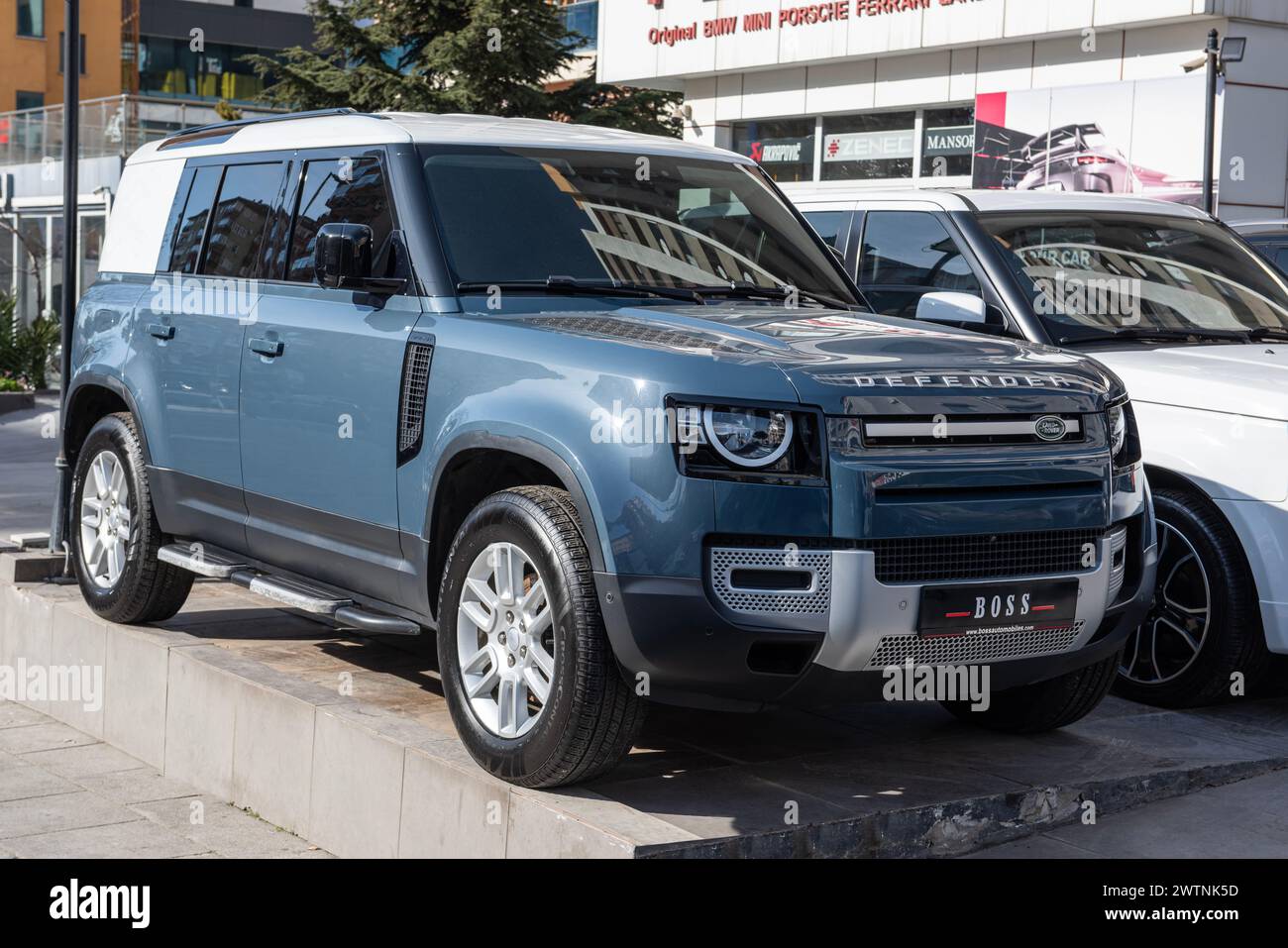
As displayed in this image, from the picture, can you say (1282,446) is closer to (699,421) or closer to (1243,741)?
(1243,741)

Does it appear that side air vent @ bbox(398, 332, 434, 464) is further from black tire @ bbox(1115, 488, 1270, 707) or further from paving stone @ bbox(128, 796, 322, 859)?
black tire @ bbox(1115, 488, 1270, 707)

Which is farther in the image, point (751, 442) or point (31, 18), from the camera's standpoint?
point (31, 18)

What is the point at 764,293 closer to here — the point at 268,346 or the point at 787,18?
the point at 268,346

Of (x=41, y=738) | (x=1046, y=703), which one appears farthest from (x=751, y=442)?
(x=41, y=738)

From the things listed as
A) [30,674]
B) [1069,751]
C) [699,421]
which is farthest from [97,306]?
[1069,751]

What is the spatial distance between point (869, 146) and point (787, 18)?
2.60 metres

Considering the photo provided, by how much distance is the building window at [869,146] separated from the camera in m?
26.0

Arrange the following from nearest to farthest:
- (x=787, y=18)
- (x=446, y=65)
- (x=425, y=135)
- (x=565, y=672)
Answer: (x=565, y=672), (x=425, y=135), (x=446, y=65), (x=787, y=18)

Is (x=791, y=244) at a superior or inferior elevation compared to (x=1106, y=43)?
inferior

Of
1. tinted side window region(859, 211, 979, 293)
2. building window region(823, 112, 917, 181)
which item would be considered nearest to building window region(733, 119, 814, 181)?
building window region(823, 112, 917, 181)

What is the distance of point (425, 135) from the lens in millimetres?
5500

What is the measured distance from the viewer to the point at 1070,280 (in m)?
6.79
